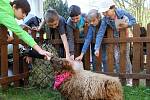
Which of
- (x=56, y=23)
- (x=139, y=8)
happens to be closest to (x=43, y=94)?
(x=56, y=23)

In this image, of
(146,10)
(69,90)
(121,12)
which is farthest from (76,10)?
(146,10)

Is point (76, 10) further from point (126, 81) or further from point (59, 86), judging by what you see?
point (59, 86)

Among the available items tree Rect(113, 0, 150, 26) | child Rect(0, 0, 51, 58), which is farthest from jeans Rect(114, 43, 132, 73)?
tree Rect(113, 0, 150, 26)

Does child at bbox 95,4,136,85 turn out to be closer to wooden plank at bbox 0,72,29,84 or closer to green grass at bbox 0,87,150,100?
green grass at bbox 0,87,150,100

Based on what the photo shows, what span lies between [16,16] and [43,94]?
1284mm

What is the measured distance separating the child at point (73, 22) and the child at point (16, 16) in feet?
4.20

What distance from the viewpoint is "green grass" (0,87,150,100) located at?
17.1ft

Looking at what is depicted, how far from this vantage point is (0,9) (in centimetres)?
477

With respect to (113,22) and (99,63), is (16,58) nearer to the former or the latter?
(99,63)

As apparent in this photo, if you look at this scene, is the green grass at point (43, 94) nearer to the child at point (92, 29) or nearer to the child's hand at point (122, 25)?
the child at point (92, 29)

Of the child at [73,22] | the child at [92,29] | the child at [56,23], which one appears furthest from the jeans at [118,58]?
the child at [56,23]

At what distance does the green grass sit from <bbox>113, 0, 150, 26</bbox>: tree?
8811 millimetres

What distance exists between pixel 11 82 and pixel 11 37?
733 millimetres

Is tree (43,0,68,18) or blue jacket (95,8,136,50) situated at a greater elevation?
tree (43,0,68,18)
